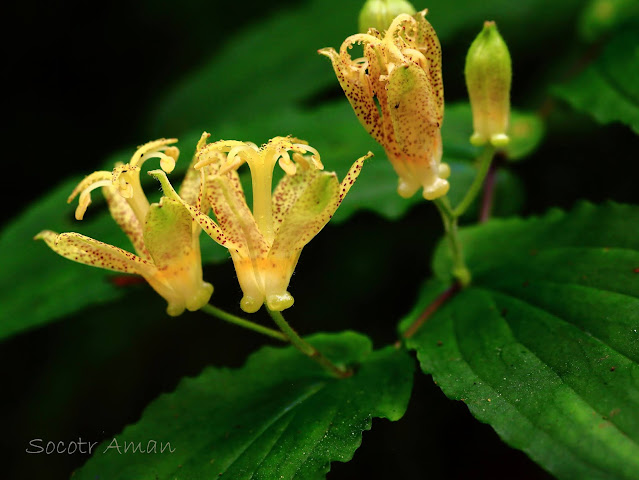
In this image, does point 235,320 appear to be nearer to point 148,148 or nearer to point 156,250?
point 156,250

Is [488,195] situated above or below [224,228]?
below

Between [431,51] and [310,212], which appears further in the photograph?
[431,51]

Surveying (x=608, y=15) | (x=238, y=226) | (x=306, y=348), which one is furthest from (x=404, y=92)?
(x=608, y=15)

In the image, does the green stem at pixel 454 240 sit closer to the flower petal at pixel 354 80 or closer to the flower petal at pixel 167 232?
the flower petal at pixel 354 80

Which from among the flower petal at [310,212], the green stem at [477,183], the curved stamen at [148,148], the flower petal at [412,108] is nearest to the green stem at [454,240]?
the green stem at [477,183]

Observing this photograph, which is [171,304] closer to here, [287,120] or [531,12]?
[287,120]

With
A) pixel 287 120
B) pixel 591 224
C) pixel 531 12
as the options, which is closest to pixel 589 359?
pixel 591 224

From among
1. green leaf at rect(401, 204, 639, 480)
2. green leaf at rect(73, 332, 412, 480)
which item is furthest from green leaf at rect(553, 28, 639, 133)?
green leaf at rect(73, 332, 412, 480)
